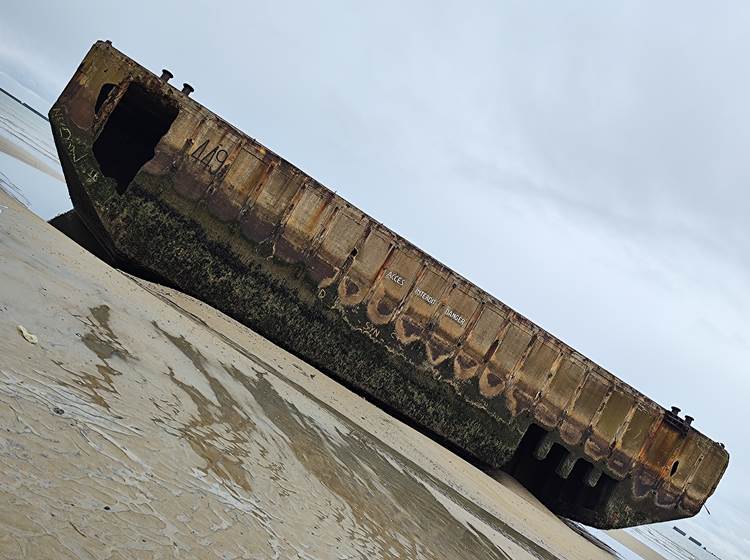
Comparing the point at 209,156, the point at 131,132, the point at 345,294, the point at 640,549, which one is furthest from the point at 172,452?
the point at 640,549

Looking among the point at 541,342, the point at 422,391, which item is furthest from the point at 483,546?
the point at 541,342

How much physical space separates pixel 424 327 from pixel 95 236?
21.5ft

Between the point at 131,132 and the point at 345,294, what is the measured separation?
5.41 metres

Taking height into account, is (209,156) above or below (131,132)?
above

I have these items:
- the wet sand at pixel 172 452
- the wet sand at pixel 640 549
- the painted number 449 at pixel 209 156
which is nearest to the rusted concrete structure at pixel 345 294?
the painted number 449 at pixel 209 156

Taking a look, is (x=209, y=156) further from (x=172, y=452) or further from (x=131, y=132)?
(x=172, y=452)

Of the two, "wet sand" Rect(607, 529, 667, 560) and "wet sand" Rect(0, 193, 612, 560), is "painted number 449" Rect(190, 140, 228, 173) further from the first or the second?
"wet sand" Rect(607, 529, 667, 560)

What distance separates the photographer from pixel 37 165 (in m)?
28.0

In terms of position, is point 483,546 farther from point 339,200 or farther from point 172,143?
point 172,143

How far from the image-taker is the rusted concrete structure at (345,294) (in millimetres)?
10594

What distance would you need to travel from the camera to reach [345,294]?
11148 mm

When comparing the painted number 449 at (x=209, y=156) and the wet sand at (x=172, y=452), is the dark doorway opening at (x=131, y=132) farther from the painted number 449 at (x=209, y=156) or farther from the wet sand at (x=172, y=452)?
the wet sand at (x=172, y=452)

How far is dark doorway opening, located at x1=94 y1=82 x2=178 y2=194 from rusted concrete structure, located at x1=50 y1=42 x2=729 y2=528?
0.03m

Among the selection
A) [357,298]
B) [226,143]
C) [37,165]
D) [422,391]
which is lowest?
A: [37,165]
